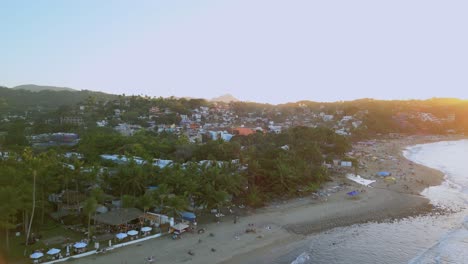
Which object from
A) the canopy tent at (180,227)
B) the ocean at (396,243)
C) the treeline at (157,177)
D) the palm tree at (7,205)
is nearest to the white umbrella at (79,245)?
the treeline at (157,177)

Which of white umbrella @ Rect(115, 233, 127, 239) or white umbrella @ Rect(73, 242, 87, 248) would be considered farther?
white umbrella @ Rect(115, 233, 127, 239)

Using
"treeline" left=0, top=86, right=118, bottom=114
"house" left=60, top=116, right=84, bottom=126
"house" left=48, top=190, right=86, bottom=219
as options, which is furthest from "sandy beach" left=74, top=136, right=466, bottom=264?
"treeline" left=0, top=86, right=118, bottom=114

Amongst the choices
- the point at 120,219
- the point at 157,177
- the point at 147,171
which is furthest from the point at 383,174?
the point at 120,219

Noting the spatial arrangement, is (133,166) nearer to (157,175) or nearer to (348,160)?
(157,175)

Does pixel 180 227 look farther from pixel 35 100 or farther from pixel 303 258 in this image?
pixel 35 100

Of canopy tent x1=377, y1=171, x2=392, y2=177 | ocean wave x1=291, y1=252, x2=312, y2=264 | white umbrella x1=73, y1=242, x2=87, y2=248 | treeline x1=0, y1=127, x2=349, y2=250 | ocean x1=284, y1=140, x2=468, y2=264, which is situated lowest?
ocean x1=284, y1=140, x2=468, y2=264

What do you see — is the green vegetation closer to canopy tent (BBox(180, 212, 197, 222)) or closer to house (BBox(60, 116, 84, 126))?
house (BBox(60, 116, 84, 126))

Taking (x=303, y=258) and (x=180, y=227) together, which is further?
(x=180, y=227)

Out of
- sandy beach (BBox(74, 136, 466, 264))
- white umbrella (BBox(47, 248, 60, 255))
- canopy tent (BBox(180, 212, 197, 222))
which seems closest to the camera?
white umbrella (BBox(47, 248, 60, 255))
